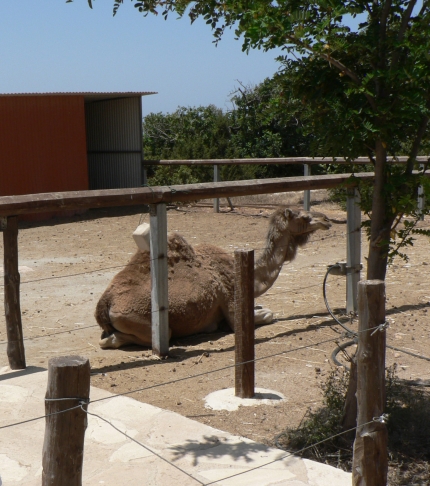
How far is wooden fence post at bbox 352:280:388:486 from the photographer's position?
3287mm

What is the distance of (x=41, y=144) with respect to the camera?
1662cm

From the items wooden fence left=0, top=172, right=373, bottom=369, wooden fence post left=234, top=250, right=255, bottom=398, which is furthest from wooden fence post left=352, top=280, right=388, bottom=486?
wooden fence post left=234, top=250, right=255, bottom=398

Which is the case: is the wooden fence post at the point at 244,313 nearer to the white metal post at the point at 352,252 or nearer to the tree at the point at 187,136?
the white metal post at the point at 352,252

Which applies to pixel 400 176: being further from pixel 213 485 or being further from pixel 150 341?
pixel 150 341

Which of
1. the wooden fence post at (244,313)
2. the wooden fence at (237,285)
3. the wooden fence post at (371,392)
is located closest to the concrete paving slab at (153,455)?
the wooden fence post at (371,392)

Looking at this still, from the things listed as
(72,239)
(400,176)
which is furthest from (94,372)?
(72,239)

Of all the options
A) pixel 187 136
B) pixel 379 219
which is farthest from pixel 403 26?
pixel 187 136

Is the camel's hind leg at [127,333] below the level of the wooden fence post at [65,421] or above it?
below

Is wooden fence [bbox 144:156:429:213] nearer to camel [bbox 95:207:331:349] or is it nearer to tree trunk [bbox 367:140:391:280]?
camel [bbox 95:207:331:349]

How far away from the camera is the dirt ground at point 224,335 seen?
5051 millimetres

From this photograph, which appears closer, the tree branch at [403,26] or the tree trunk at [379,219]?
the tree branch at [403,26]

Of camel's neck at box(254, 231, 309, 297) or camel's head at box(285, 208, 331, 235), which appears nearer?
camel's neck at box(254, 231, 309, 297)

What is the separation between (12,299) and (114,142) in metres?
14.9

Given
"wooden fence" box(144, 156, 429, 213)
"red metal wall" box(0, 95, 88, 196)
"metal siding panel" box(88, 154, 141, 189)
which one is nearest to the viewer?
"wooden fence" box(144, 156, 429, 213)
